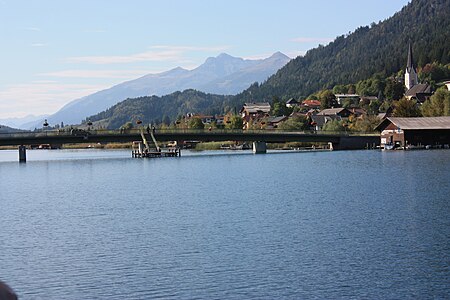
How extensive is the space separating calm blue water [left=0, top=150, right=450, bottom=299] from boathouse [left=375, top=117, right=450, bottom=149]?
68963mm

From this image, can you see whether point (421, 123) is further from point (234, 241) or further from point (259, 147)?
point (234, 241)

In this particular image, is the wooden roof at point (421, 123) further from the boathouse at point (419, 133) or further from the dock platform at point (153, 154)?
the dock platform at point (153, 154)

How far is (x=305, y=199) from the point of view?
55875mm

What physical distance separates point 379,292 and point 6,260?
54.3 ft

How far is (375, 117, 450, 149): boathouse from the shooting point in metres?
139

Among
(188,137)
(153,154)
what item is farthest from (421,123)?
(153,154)

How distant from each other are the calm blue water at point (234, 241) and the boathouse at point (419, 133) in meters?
69.0

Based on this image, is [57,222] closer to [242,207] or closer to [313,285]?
[242,207]

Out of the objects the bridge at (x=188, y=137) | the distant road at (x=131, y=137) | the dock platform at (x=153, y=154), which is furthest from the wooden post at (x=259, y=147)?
the dock platform at (x=153, y=154)

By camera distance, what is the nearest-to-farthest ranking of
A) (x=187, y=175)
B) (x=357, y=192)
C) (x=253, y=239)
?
(x=253, y=239) < (x=357, y=192) < (x=187, y=175)

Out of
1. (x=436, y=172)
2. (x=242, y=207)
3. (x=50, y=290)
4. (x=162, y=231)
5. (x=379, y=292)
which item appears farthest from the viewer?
(x=436, y=172)

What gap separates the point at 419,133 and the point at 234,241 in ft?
360

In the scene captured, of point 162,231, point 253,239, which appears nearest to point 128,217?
point 162,231

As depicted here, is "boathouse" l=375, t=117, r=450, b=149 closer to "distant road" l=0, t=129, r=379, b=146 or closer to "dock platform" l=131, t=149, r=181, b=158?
"distant road" l=0, t=129, r=379, b=146
